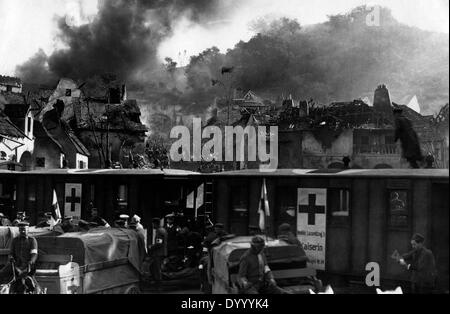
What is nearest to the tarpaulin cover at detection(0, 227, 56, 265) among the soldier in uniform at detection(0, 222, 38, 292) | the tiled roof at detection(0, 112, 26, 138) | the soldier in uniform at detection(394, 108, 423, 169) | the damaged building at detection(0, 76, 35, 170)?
the soldier in uniform at detection(0, 222, 38, 292)

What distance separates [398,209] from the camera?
9562 mm

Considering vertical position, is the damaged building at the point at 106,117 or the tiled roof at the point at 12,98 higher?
the tiled roof at the point at 12,98

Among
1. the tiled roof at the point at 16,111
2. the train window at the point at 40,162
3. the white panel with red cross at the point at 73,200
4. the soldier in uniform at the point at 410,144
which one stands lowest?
the white panel with red cross at the point at 73,200

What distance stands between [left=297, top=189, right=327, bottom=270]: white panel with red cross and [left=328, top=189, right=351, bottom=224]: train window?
122 mm

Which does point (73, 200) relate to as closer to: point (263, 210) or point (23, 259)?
point (23, 259)

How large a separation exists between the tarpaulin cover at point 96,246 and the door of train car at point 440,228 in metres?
5.61

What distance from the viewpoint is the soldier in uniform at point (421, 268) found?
830 centimetres

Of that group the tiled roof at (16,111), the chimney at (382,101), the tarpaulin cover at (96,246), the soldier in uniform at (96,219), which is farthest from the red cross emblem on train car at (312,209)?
the tiled roof at (16,111)

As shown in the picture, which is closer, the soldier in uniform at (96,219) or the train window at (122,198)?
the soldier in uniform at (96,219)

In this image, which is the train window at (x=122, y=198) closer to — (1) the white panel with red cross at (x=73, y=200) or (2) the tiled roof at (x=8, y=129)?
(1) the white panel with red cross at (x=73, y=200)

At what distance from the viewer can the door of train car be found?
30.1 ft

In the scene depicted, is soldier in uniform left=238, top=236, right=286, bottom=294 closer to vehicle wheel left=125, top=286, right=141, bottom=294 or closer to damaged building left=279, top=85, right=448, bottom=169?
vehicle wheel left=125, top=286, right=141, bottom=294

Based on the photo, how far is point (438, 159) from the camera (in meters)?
14.0
